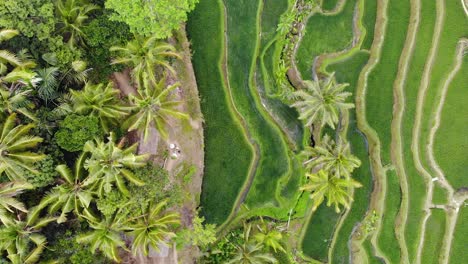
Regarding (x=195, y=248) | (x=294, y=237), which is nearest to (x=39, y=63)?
(x=195, y=248)

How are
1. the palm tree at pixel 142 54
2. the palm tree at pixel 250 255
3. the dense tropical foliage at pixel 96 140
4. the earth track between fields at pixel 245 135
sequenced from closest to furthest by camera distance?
the dense tropical foliage at pixel 96 140 → the palm tree at pixel 142 54 → the palm tree at pixel 250 255 → the earth track between fields at pixel 245 135

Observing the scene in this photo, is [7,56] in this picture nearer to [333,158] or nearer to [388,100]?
[333,158]

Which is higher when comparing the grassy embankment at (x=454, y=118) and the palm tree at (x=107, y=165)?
the grassy embankment at (x=454, y=118)

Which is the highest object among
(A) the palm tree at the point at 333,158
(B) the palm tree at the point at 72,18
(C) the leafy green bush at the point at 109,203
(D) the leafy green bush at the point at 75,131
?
(B) the palm tree at the point at 72,18

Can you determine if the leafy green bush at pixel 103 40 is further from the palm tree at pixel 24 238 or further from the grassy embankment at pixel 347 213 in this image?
the grassy embankment at pixel 347 213

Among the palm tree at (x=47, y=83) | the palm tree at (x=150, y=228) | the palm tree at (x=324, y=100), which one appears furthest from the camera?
the palm tree at (x=324, y=100)

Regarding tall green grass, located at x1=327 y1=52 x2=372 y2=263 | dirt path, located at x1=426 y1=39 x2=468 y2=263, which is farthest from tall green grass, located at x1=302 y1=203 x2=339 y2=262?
dirt path, located at x1=426 y1=39 x2=468 y2=263

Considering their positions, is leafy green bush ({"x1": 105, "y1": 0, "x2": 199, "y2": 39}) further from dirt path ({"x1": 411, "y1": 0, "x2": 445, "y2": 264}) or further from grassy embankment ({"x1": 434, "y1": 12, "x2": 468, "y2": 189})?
grassy embankment ({"x1": 434, "y1": 12, "x2": 468, "y2": 189})

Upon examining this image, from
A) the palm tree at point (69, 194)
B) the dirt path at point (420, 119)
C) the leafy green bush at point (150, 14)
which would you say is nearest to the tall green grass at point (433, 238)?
the dirt path at point (420, 119)
